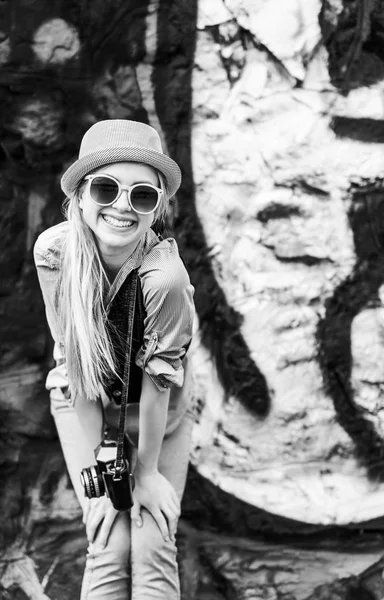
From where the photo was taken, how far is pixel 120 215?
1.72m

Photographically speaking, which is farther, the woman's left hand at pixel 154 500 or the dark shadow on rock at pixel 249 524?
the dark shadow on rock at pixel 249 524

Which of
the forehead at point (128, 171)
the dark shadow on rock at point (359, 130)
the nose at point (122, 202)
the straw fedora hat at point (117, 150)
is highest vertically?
the dark shadow on rock at point (359, 130)

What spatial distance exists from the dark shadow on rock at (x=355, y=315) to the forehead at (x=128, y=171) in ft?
3.13

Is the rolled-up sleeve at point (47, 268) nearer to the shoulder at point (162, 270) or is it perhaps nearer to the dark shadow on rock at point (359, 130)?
the shoulder at point (162, 270)

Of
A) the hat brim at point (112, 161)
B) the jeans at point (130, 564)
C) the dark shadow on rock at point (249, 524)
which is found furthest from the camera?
the dark shadow on rock at point (249, 524)

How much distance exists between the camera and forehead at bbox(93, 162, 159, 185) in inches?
67.6

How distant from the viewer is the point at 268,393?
8.41 feet

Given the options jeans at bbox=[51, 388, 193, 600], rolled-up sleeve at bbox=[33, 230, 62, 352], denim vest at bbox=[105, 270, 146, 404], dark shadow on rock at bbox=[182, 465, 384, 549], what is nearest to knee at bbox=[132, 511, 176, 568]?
jeans at bbox=[51, 388, 193, 600]

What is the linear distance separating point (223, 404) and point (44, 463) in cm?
56

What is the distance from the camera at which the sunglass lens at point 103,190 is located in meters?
1.71

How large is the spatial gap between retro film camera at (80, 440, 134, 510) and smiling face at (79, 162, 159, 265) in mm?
476

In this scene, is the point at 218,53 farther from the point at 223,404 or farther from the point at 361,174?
the point at 223,404

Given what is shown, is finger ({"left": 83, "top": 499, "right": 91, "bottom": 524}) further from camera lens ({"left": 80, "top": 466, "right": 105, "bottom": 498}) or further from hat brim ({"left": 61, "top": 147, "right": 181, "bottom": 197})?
hat brim ({"left": 61, "top": 147, "right": 181, "bottom": 197})

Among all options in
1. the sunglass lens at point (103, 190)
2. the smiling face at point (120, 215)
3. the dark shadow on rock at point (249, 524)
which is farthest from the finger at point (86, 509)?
the sunglass lens at point (103, 190)
